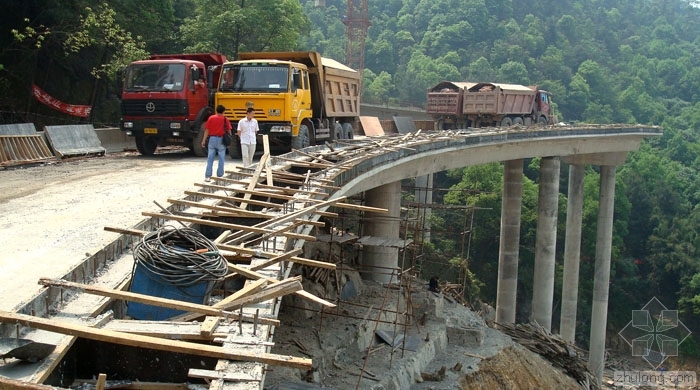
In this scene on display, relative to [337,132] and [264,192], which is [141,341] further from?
[337,132]

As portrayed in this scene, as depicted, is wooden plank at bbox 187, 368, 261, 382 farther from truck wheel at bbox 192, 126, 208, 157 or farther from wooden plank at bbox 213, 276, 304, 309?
truck wheel at bbox 192, 126, 208, 157

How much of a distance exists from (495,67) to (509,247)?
66385mm

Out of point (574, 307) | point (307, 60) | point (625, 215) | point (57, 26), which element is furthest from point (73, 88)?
point (625, 215)

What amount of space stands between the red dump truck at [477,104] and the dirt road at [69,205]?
22.7 meters

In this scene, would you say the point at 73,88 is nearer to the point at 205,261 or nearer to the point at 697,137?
the point at 205,261

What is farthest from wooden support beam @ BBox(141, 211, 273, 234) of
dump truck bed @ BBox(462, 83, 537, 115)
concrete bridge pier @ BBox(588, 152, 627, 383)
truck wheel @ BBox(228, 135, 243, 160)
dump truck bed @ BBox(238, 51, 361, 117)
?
dump truck bed @ BBox(462, 83, 537, 115)

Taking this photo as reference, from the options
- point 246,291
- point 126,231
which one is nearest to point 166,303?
point 246,291

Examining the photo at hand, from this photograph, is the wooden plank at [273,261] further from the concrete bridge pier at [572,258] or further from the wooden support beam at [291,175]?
Answer: the concrete bridge pier at [572,258]

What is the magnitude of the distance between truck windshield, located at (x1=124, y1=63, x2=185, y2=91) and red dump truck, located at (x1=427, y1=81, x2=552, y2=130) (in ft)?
74.7

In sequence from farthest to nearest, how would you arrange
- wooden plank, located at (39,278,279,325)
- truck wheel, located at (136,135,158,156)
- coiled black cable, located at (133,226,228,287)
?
truck wheel, located at (136,135,158,156) < coiled black cable, located at (133,226,228,287) < wooden plank, located at (39,278,279,325)

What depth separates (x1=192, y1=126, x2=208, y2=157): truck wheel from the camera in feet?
69.1

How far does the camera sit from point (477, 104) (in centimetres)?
4056

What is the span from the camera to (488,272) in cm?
5184

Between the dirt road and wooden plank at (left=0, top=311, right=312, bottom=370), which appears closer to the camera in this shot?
wooden plank at (left=0, top=311, right=312, bottom=370)
